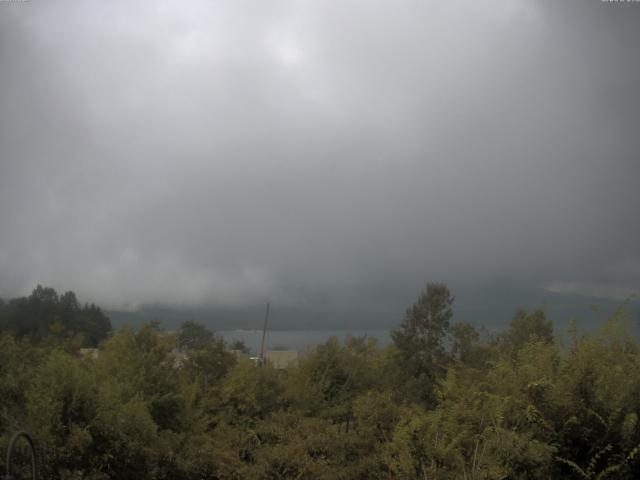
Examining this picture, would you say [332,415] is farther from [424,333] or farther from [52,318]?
[52,318]

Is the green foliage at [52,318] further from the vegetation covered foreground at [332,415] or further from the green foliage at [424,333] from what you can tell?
the green foliage at [424,333]

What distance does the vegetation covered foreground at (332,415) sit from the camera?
33.9ft

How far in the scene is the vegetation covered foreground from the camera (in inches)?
407

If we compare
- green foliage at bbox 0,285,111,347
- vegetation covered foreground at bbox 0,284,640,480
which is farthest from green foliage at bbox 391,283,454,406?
green foliage at bbox 0,285,111,347

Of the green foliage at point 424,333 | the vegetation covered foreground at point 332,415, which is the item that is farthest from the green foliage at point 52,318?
the green foliage at point 424,333

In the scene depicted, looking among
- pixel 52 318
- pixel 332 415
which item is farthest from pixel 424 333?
pixel 52 318

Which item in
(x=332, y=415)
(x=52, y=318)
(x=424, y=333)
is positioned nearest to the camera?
(x=332, y=415)

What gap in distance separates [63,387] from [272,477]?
5.79 m

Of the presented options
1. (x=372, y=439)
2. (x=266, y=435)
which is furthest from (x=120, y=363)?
(x=372, y=439)

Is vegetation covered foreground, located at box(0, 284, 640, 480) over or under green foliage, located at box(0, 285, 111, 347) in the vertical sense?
under

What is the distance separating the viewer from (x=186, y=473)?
16.2 meters

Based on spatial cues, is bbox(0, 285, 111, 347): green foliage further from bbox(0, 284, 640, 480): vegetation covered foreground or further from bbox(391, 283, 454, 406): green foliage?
bbox(391, 283, 454, 406): green foliage

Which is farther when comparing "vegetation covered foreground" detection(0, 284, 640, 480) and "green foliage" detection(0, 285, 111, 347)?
"green foliage" detection(0, 285, 111, 347)

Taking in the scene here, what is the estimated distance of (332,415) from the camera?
24.3 meters
